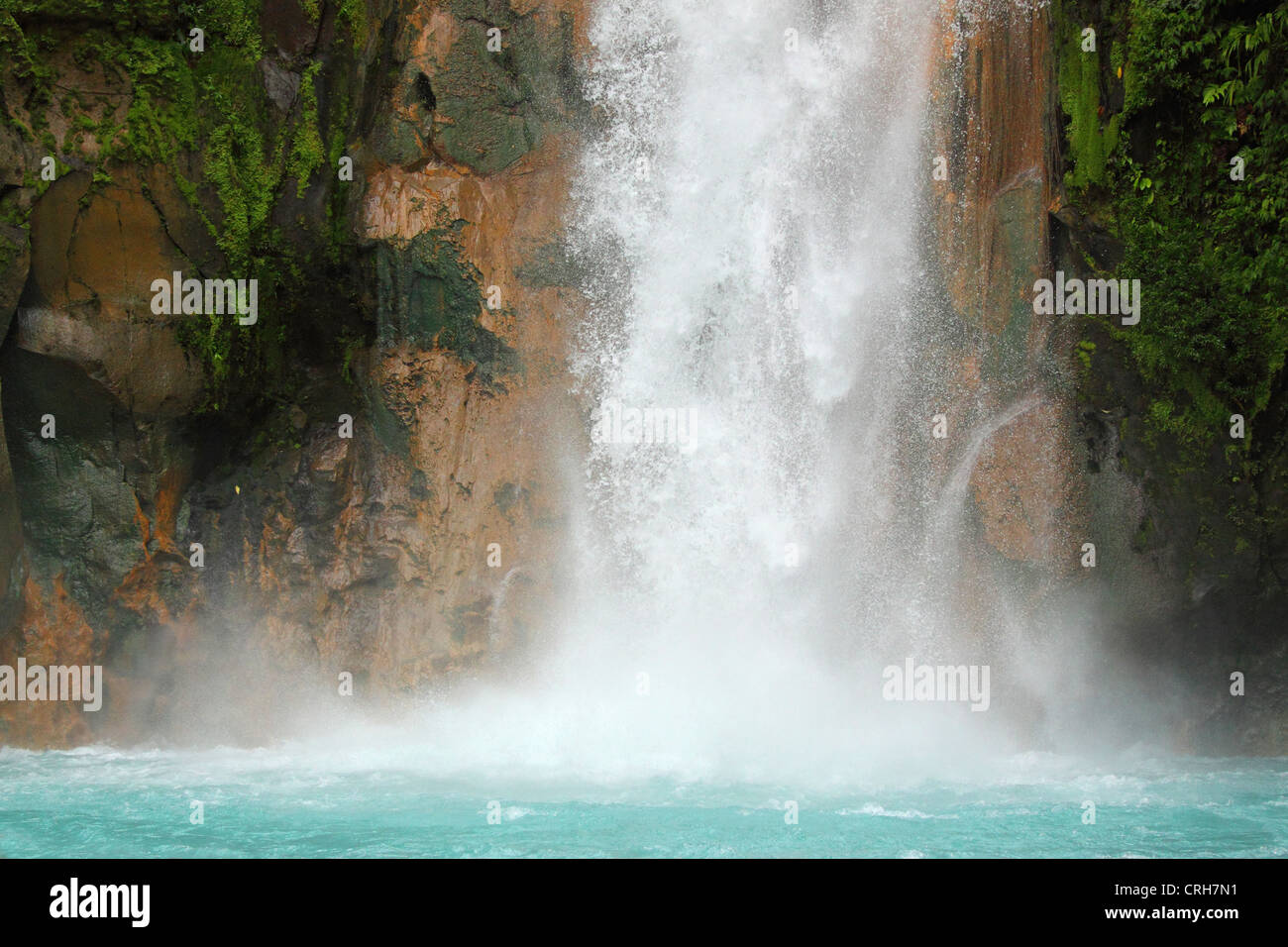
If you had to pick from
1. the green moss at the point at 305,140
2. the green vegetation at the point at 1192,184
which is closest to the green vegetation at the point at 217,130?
the green moss at the point at 305,140

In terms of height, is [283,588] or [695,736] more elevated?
[283,588]

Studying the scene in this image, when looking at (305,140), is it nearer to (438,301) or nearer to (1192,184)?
(438,301)

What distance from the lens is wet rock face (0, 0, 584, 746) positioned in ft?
39.5

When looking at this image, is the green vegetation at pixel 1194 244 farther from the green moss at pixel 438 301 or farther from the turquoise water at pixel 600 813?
the green moss at pixel 438 301

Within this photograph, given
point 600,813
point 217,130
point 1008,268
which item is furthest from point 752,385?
point 217,130

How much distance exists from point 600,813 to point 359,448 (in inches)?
193

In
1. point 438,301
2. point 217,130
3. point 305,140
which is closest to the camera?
point 217,130

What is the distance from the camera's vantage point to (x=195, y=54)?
11648 millimetres

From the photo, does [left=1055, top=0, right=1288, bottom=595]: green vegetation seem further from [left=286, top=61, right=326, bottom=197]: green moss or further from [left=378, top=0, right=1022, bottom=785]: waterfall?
[left=286, top=61, right=326, bottom=197]: green moss

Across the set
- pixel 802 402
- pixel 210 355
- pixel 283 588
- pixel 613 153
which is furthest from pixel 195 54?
pixel 802 402

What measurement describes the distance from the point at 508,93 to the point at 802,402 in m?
4.13

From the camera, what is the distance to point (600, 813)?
946 cm

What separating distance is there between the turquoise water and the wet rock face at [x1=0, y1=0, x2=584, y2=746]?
51.4 inches

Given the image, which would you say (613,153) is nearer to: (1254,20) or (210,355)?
(210,355)
